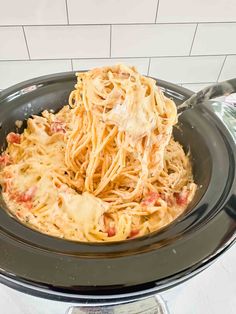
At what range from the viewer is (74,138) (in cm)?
72

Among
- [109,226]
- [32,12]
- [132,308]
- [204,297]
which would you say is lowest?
[204,297]

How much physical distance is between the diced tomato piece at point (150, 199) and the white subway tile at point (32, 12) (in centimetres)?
78

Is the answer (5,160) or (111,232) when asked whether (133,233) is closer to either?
(111,232)

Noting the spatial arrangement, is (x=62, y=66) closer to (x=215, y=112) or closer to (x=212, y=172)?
(x=215, y=112)

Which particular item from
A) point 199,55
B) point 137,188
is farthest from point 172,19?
point 137,188

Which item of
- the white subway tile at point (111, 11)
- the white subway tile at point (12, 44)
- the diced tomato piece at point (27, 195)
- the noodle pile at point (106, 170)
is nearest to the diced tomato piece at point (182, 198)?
the noodle pile at point (106, 170)

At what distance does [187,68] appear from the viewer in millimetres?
Result: 1371

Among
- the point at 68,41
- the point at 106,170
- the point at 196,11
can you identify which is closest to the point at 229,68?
the point at 196,11

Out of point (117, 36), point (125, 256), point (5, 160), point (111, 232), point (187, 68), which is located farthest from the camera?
point (187, 68)

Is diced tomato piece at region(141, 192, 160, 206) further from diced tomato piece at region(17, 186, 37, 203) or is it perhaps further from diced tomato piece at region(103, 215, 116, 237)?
diced tomato piece at region(17, 186, 37, 203)

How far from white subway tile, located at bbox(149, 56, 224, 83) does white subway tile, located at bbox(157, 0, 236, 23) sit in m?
0.18

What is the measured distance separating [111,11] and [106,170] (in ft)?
2.30

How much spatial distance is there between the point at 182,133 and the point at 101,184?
0.26 metres

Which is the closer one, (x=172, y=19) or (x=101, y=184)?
(x=101, y=184)
